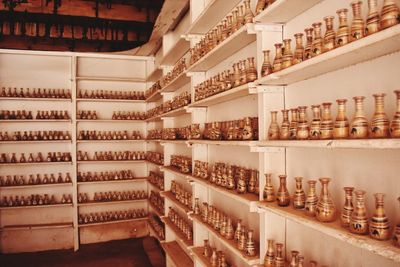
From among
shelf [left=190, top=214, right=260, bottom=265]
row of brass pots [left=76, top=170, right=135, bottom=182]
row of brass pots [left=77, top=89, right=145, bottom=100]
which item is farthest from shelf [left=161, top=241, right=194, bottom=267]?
row of brass pots [left=77, top=89, right=145, bottom=100]

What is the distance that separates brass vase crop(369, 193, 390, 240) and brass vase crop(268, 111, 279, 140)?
70cm

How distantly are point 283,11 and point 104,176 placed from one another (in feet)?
14.4

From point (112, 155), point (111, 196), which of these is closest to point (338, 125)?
point (112, 155)

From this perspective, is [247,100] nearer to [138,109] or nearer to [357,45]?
[357,45]

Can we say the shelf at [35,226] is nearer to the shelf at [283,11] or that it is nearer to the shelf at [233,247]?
the shelf at [233,247]

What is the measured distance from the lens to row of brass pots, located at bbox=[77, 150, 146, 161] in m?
5.49

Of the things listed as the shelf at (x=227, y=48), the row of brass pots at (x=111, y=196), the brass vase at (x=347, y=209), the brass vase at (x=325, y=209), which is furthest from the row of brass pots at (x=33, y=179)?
the brass vase at (x=347, y=209)

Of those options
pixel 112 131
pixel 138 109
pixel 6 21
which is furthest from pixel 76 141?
pixel 6 21

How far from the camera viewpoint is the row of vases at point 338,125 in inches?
47.9

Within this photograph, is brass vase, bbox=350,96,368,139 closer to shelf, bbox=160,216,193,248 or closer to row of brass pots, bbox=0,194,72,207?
shelf, bbox=160,216,193,248

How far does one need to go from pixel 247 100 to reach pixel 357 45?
134 cm

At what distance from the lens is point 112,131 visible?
5723 millimetres

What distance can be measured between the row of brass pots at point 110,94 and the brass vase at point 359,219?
4700mm

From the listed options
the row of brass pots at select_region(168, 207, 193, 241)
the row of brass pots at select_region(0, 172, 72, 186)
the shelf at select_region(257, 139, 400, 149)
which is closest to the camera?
the shelf at select_region(257, 139, 400, 149)
